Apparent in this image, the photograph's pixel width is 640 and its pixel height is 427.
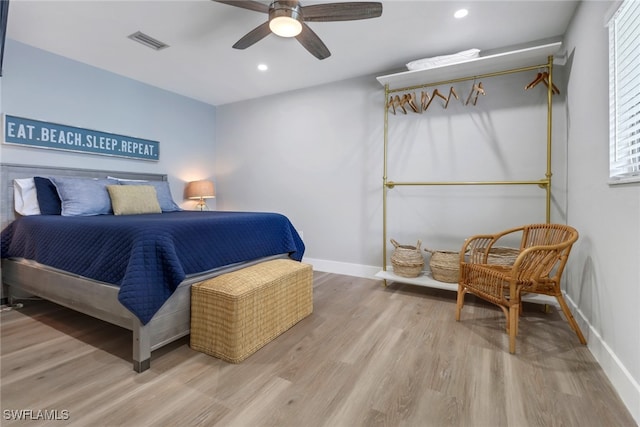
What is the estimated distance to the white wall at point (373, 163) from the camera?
2.70 m

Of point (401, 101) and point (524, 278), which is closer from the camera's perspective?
point (524, 278)

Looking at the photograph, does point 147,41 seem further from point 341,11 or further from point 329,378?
point 329,378

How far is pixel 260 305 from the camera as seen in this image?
1.80 m

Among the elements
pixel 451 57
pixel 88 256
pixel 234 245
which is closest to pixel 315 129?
pixel 451 57

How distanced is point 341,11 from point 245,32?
1037 millimetres

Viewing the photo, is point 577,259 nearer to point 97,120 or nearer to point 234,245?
point 234,245

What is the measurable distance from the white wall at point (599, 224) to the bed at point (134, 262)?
7.20ft

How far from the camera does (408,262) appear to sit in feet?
9.30

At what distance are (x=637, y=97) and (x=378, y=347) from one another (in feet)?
6.04

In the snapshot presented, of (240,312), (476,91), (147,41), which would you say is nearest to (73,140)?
(147,41)

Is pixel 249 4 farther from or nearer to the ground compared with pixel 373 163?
farther from the ground

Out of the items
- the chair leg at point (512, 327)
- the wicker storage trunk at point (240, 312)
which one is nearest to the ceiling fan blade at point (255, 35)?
the wicker storage trunk at point (240, 312)

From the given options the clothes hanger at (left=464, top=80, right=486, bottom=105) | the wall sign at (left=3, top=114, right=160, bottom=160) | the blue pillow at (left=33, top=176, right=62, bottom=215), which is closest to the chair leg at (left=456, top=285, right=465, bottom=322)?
the clothes hanger at (left=464, top=80, right=486, bottom=105)

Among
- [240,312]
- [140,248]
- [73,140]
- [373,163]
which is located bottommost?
[240,312]
